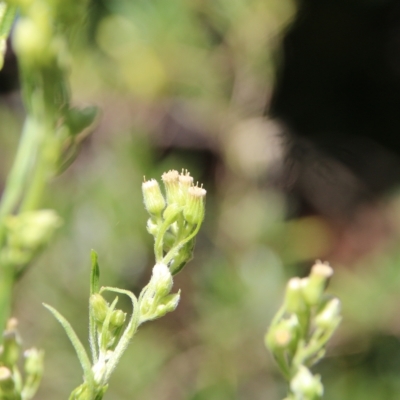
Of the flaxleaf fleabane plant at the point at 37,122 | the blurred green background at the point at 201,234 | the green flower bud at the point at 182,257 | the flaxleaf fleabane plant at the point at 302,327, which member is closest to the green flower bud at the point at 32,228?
the flaxleaf fleabane plant at the point at 37,122

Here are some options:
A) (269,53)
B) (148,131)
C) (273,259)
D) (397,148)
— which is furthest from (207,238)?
(397,148)

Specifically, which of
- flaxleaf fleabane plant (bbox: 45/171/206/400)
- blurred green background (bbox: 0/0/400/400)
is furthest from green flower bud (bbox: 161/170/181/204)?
blurred green background (bbox: 0/0/400/400)

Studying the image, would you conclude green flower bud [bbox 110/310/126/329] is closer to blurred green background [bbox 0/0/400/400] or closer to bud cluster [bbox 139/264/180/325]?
bud cluster [bbox 139/264/180/325]

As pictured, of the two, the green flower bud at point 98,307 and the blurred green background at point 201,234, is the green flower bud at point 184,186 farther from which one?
the blurred green background at point 201,234

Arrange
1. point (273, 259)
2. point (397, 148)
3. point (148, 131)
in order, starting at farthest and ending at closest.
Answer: point (397, 148), point (148, 131), point (273, 259)

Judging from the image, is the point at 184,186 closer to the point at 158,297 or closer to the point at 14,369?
the point at 158,297

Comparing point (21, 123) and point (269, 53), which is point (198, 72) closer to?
point (269, 53)

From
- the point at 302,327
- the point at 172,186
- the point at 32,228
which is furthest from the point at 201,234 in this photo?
the point at 32,228
